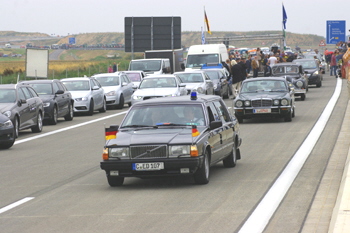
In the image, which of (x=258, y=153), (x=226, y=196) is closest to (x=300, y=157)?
(x=258, y=153)

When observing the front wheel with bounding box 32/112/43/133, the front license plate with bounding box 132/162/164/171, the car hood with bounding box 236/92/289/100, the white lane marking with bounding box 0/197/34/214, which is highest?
the car hood with bounding box 236/92/289/100

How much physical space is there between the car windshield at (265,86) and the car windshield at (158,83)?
7.37 meters

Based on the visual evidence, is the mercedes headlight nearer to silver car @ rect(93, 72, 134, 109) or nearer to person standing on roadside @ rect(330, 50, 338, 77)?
silver car @ rect(93, 72, 134, 109)

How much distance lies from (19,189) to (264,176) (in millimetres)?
3837

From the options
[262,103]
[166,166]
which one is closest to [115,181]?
[166,166]

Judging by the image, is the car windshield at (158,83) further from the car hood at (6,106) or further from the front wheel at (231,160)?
the front wheel at (231,160)

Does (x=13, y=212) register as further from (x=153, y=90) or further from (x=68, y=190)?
(x=153, y=90)

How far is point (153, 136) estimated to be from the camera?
39.4 ft

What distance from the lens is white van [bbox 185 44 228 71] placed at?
156 ft

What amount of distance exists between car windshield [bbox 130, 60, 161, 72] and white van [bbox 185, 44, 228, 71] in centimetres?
225

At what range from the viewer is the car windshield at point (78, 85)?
109 ft

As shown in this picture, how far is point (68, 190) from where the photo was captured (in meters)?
12.2

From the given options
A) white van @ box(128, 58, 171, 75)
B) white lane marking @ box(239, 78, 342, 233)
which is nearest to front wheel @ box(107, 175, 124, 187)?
white lane marking @ box(239, 78, 342, 233)

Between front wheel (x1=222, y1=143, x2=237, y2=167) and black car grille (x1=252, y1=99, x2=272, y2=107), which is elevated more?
black car grille (x1=252, y1=99, x2=272, y2=107)
